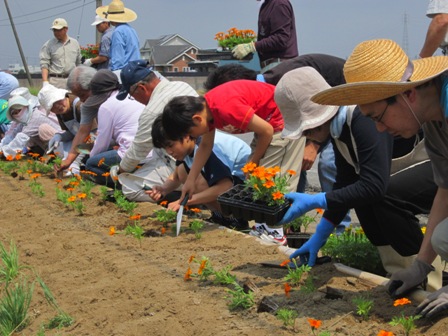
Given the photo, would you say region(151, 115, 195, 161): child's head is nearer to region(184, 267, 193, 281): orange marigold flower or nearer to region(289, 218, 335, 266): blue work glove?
region(184, 267, 193, 281): orange marigold flower

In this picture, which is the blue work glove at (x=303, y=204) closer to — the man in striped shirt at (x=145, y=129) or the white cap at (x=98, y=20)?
the man in striped shirt at (x=145, y=129)

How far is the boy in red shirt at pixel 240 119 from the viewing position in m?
4.92

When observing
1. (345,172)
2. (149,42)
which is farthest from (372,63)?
(149,42)

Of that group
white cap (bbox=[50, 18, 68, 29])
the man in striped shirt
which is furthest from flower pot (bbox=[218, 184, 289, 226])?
white cap (bbox=[50, 18, 68, 29])

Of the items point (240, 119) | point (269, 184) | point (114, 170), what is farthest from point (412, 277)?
point (114, 170)

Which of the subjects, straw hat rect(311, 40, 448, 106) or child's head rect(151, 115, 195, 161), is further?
child's head rect(151, 115, 195, 161)

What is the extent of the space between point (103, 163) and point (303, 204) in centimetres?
414

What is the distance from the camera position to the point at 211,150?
5.37 meters

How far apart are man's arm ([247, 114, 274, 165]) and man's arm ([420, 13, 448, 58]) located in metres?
1.26

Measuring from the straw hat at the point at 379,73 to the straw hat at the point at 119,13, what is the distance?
265 inches

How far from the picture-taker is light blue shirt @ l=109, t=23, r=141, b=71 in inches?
357

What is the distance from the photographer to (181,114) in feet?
16.1

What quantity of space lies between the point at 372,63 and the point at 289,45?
3606 millimetres

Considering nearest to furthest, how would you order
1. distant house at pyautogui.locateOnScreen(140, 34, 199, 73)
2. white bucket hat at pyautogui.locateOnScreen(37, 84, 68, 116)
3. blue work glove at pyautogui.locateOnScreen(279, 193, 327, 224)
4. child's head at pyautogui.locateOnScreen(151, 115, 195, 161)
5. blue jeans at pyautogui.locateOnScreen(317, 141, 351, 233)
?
blue work glove at pyautogui.locateOnScreen(279, 193, 327, 224)
blue jeans at pyautogui.locateOnScreen(317, 141, 351, 233)
child's head at pyautogui.locateOnScreen(151, 115, 195, 161)
white bucket hat at pyautogui.locateOnScreen(37, 84, 68, 116)
distant house at pyautogui.locateOnScreen(140, 34, 199, 73)
